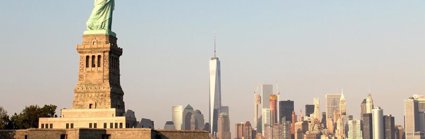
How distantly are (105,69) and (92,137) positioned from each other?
71.6ft

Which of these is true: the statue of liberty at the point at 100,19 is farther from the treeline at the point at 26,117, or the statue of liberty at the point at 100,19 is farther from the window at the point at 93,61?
the treeline at the point at 26,117

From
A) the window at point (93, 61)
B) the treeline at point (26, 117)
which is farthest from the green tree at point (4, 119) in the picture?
the window at point (93, 61)

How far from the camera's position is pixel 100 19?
481ft

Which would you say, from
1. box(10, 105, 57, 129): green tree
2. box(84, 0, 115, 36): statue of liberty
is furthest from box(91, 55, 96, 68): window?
box(10, 105, 57, 129): green tree

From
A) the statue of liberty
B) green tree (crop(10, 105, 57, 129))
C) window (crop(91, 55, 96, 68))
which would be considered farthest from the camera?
green tree (crop(10, 105, 57, 129))

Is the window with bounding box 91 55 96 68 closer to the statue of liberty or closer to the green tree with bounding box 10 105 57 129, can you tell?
the statue of liberty

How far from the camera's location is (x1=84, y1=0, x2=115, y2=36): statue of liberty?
14575 cm

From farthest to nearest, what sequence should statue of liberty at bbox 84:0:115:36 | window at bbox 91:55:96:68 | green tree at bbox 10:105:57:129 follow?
green tree at bbox 10:105:57:129, statue of liberty at bbox 84:0:115:36, window at bbox 91:55:96:68

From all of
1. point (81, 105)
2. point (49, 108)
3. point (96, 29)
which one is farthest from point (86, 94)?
point (49, 108)

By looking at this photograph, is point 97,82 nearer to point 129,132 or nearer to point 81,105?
point 81,105

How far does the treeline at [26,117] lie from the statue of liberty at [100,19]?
22.9m

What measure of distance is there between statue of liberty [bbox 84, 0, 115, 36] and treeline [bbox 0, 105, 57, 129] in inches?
900

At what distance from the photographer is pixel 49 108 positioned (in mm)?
161750

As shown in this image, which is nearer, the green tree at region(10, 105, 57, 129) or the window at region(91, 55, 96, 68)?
the window at region(91, 55, 96, 68)
